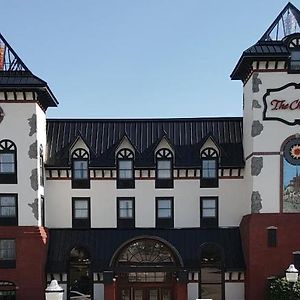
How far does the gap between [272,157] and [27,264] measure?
13.5 metres

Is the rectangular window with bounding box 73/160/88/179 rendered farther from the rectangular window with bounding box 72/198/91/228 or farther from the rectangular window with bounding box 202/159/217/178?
the rectangular window with bounding box 202/159/217/178

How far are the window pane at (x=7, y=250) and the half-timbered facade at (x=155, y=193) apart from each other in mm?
50

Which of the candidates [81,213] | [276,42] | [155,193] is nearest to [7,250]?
[81,213]

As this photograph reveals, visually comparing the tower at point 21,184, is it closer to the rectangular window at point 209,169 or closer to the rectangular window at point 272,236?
the rectangular window at point 209,169

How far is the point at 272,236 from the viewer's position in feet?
85.4

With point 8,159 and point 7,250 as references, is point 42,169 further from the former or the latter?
point 7,250

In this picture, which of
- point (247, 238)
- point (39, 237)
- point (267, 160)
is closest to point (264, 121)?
point (267, 160)

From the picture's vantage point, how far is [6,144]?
1050 inches

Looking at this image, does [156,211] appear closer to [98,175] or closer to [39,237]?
[98,175]

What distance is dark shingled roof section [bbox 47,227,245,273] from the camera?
26828 millimetres

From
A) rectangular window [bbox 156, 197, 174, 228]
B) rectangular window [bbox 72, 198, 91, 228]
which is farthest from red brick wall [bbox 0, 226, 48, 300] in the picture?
rectangular window [bbox 156, 197, 174, 228]

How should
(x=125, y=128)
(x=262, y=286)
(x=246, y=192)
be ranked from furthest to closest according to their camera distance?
(x=125, y=128), (x=246, y=192), (x=262, y=286)

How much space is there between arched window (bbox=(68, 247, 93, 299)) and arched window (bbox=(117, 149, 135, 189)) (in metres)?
4.50

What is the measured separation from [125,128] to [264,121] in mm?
8155
